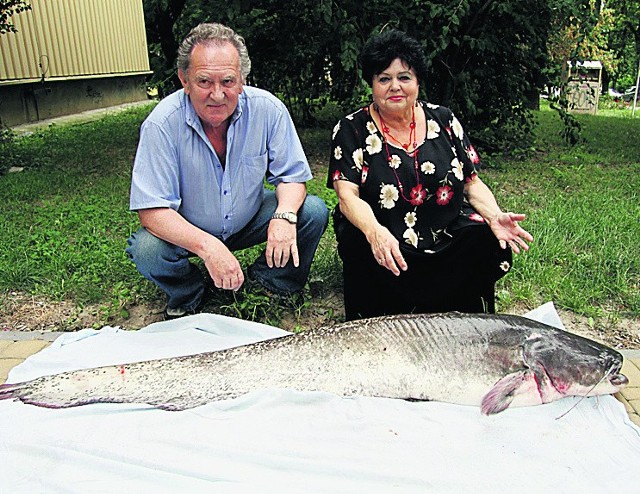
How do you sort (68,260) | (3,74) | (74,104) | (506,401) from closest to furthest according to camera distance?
(506,401), (68,260), (3,74), (74,104)

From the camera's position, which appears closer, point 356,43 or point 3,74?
point 356,43

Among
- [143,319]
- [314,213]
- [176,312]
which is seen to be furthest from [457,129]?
[143,319]

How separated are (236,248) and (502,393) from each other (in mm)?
1759

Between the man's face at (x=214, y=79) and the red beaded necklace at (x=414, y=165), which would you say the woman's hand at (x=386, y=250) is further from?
the man's face at (x=214, y=79)

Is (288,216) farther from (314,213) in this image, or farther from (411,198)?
(411,198)

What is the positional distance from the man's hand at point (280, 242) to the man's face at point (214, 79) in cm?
63

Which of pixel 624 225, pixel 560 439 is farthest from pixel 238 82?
pixel 624 225

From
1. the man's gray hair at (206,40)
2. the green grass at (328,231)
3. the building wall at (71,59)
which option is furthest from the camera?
the building wall at (71,59)

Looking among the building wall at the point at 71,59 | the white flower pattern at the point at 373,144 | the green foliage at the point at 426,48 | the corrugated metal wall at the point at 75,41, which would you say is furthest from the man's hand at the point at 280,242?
the corrugated metal wall at the point at 75,41

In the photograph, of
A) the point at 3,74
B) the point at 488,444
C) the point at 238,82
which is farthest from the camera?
the point at 3,74

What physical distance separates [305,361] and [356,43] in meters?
4.88

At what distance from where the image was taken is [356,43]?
6.66 m

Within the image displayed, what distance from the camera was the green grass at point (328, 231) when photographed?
3.90m

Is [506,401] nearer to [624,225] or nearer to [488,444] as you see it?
[488,444]
